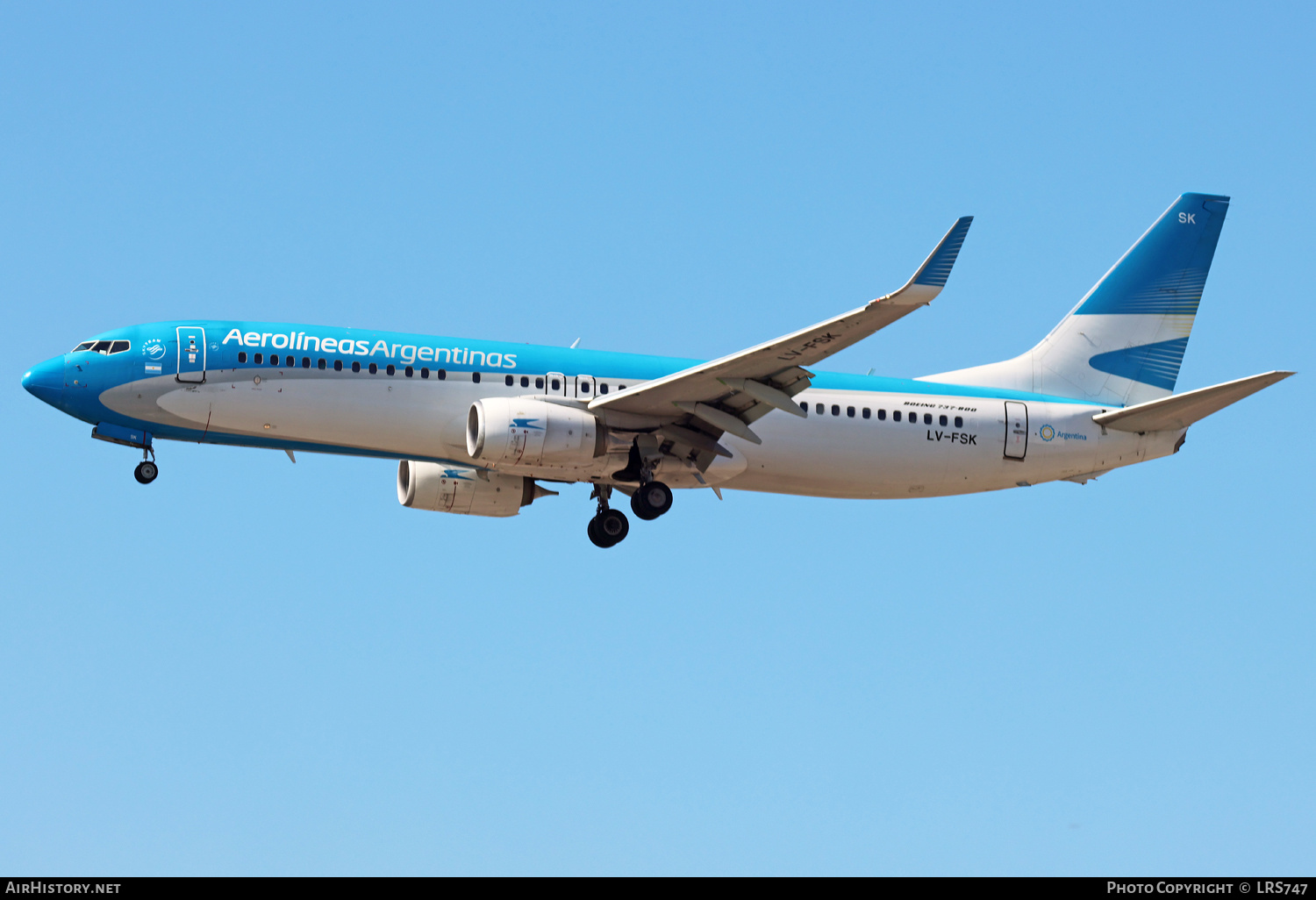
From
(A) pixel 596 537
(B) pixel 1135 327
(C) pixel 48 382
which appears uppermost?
(B) pixel 1135 327

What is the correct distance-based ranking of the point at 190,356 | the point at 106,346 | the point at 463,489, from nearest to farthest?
the point at 190,356, the point at 106,346, the point at 463,489

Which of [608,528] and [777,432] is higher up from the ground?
[777,432]

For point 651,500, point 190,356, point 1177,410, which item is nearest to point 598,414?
point 651,500

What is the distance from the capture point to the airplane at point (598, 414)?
1320 inches

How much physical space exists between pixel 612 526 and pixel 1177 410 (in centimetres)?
1345

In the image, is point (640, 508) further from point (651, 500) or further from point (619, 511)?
point (619, 511)

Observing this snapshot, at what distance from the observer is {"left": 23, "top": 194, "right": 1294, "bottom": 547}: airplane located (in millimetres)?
33531

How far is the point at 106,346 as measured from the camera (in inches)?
1336

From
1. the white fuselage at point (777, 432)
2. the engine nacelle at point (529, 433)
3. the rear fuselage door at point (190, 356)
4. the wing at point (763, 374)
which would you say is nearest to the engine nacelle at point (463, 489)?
the white fuselage at point (777, 432)

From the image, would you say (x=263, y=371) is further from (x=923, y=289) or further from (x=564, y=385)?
(x=923, y=289)

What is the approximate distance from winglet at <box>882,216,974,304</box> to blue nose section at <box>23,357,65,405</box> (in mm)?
17900

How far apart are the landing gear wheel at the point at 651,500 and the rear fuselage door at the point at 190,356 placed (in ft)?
32.2

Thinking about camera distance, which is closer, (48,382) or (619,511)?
(48,382)
